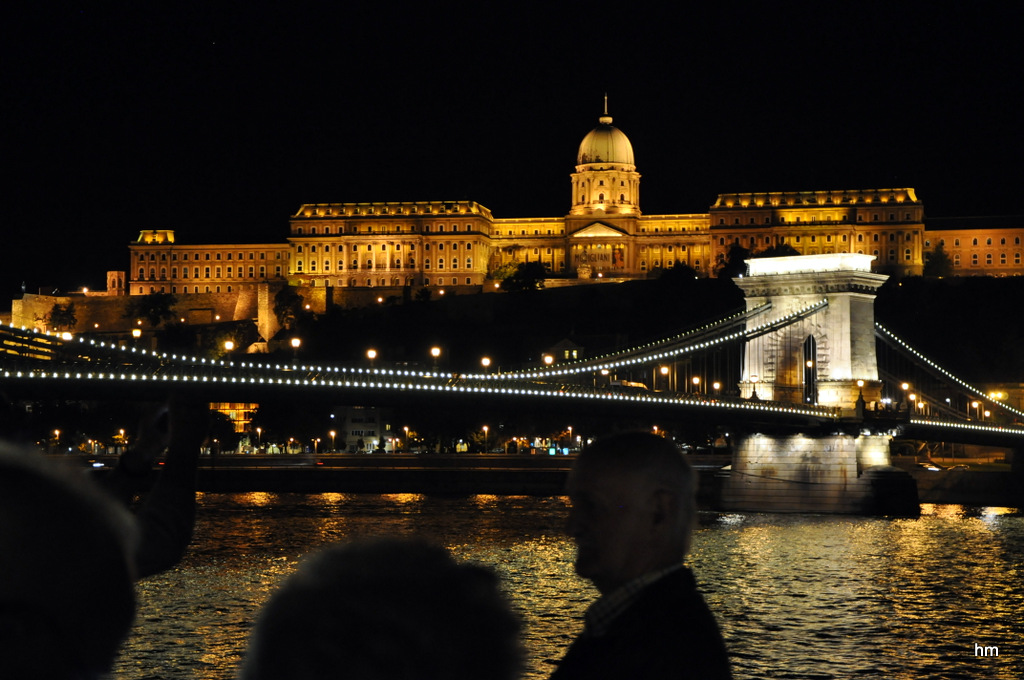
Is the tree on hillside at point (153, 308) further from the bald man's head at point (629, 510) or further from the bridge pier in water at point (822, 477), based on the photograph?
the bald man's head at point (629, 510)

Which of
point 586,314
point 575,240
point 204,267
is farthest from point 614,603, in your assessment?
point 204,267

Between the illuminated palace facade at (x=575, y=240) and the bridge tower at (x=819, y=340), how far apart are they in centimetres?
6987

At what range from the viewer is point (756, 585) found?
24.3 m

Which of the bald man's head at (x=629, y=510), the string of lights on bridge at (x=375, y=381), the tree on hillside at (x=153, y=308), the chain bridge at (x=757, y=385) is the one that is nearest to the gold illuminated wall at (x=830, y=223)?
the tree on hillside at (x=153, y=308)

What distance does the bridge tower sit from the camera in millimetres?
40719

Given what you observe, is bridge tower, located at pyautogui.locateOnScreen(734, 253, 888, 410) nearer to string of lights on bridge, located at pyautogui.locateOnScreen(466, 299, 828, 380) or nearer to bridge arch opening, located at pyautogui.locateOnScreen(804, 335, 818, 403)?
bridge arch opening, located at pyautogui.locateOnScreen(804, 335, 818, 403)

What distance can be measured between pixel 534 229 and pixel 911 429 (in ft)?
280

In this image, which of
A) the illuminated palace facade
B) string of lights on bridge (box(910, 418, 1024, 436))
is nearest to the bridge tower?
A: string of lights on bridge (box(910, 418, 1024, 436))

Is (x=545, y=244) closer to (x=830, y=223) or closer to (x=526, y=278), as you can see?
(x=526, y=278)

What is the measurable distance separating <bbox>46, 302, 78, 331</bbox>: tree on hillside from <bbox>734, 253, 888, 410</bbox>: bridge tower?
81.2 metres

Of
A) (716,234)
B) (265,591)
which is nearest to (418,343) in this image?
(716,234)

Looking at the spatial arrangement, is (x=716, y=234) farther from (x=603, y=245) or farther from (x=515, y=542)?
(x=515, y=542)

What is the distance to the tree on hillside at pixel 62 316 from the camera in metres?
113

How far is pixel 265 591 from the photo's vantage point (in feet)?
72.7
